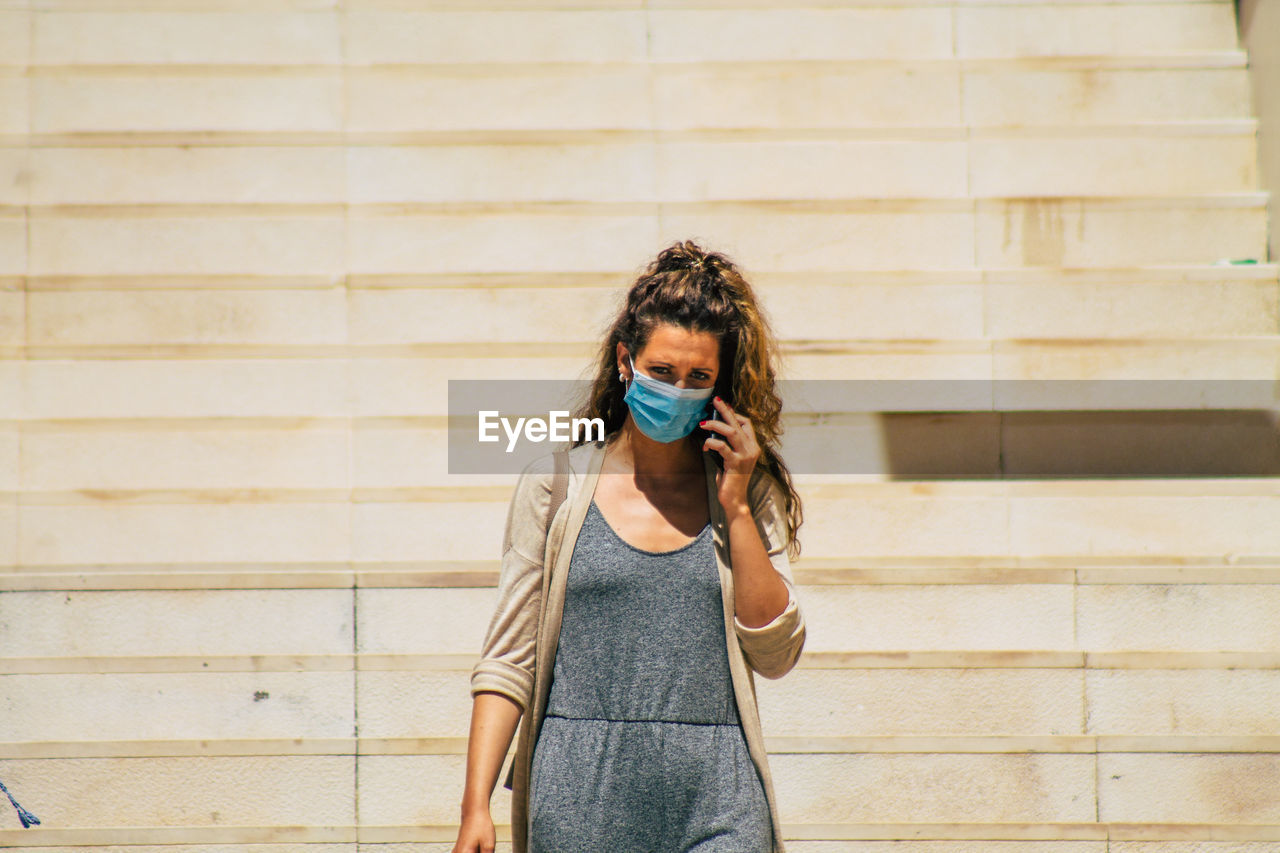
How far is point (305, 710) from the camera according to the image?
16.0 feet

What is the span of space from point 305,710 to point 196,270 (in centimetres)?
257

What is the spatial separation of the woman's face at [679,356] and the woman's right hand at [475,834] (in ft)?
3.47

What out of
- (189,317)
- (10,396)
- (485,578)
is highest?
(189,317)

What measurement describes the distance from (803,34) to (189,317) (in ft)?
12.6

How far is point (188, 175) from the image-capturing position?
6102 millimetres

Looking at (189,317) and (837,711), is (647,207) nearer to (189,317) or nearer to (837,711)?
(189,317)

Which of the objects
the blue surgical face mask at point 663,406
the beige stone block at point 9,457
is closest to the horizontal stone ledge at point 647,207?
the beige stone block at point 9,457

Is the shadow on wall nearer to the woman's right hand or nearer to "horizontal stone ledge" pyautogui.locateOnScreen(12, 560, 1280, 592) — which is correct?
"horizontal stone ledge" pyautogui.locateOnScreen(12, 560, 1280, 592)

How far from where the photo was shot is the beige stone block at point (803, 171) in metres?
6.19

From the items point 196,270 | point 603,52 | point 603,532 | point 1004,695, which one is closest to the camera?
point 603,532

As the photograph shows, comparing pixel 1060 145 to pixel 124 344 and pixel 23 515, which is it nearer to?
pixel 124 344

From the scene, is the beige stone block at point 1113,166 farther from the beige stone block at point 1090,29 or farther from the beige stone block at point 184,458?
the beige stone block at point 184,458

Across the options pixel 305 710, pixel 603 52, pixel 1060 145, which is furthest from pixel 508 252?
pixel 1060 145

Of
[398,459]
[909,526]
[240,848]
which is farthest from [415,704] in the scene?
[909,526]
